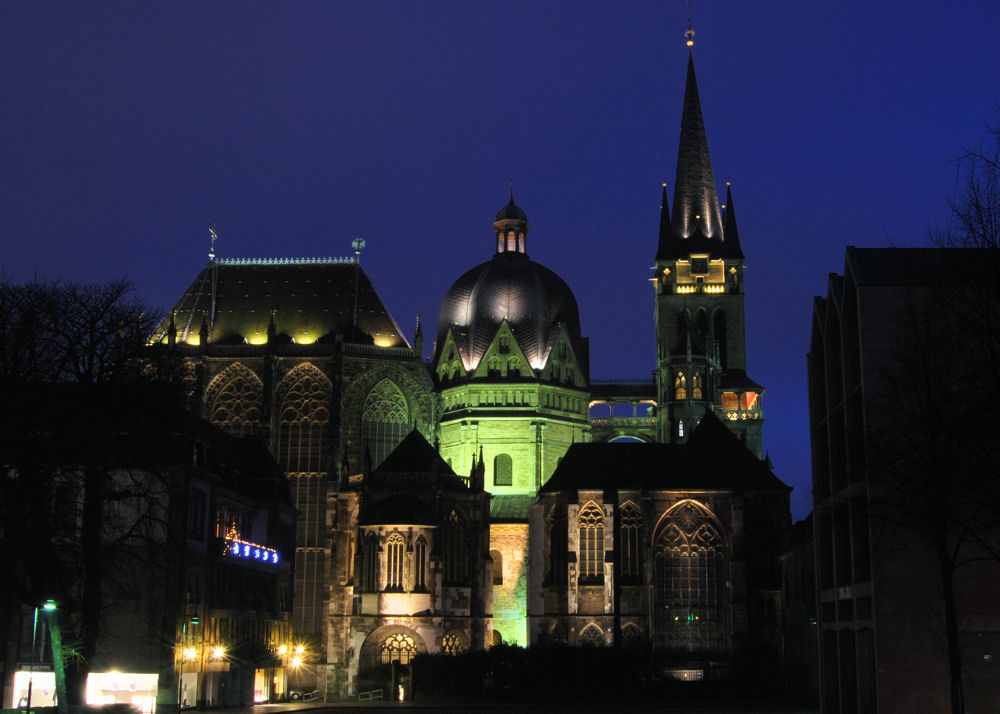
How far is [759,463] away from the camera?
77562 mm

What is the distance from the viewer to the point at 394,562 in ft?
236

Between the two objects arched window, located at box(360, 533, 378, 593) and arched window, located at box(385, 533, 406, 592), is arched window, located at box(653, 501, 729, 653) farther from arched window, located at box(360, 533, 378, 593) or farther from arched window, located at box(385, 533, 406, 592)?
arched window, located at box(360, 533, 378, 593)

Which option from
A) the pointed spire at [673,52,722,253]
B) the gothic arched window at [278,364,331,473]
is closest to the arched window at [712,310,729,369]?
the pointed spire at [673,52,722,253]

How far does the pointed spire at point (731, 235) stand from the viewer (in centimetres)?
10456

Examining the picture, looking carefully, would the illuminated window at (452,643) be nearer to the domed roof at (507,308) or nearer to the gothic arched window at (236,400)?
the gothic arched window at (236,400)

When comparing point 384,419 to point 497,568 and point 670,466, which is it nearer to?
point 497,568

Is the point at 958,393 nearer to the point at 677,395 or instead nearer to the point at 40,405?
the point at 40,405

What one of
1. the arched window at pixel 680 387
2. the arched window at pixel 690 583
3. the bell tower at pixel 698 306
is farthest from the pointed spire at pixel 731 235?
the arched window at pixel 690 583

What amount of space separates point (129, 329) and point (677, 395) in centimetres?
5406

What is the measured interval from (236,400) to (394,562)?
663 inches

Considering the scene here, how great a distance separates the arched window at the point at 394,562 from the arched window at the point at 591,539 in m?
9.87

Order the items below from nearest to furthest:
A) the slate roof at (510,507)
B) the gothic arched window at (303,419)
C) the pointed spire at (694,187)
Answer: the gothic arched window at (303,419) < the slate roof at (510,507) < the pointed spire at (694,187)

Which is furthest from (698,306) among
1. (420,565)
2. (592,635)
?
(420,565)

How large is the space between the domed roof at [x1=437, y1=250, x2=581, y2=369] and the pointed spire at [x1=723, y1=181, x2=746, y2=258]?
1858 centimetres
